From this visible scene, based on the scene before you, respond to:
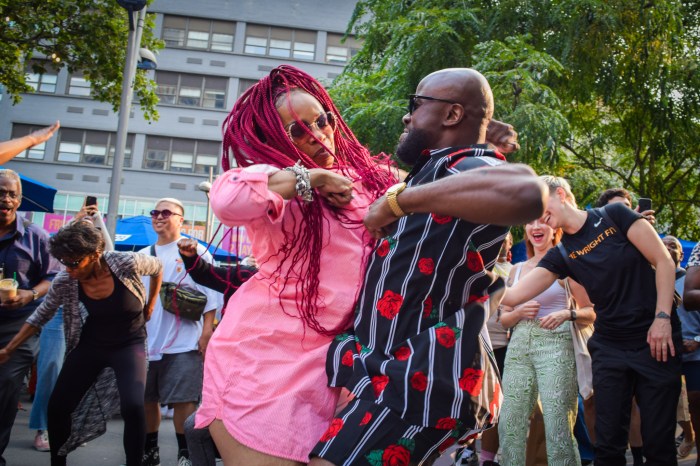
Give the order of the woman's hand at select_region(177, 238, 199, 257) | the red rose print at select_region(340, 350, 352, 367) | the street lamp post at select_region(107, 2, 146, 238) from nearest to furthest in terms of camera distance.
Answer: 1. the red rose print at select_region(340, 350, 352, 367)
2. the woman's hand at select_region(177, 238, 199, 257)
3. the street lamp post at select_region(107, 2, 146, 238)

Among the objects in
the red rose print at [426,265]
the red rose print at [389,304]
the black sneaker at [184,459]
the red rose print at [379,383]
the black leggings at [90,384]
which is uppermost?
the red rose print at [426,265]

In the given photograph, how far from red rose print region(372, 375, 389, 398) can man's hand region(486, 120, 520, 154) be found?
1111 mm

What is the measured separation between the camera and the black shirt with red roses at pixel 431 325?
5.75 ft

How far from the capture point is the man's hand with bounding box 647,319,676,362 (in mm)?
3711

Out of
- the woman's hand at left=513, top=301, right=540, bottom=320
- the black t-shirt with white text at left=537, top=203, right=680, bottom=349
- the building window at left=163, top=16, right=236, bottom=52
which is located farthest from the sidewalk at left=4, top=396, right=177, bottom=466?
the building window at left=163, top=16, right=236, bottom=52

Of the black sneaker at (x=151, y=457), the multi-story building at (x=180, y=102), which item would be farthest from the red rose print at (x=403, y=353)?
the multi-story building at (x=180, y=102)

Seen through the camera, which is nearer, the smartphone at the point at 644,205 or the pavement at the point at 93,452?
the smartphone at the point at 644,205

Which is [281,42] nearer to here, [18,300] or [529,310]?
[18,300]

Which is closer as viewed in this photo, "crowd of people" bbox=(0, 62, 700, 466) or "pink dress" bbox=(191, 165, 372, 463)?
"crowd of people" bbox=(0, 62, 700, 466)

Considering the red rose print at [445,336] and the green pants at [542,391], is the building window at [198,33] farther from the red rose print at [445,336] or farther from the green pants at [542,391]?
the red rose print at [445,336]

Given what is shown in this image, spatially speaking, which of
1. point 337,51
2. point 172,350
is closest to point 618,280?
point 172,350

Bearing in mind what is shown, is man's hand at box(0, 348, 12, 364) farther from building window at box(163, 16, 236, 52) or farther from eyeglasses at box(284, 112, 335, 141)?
building window at box(163, 16, 236, 52)

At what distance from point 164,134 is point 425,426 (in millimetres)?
32327

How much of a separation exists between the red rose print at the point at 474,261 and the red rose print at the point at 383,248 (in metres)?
0.25
